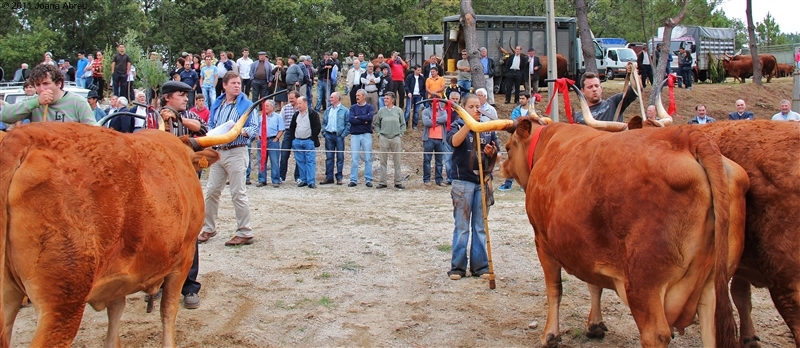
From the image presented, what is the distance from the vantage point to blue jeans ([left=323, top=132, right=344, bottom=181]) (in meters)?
16.6

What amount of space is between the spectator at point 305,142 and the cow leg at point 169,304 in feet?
33.9

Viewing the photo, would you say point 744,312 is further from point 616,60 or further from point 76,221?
point 616,60

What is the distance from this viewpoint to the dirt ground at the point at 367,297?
6.48 m

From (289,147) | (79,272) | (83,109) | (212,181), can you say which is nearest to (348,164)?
(289,147)

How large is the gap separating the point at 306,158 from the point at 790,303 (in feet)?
39.8

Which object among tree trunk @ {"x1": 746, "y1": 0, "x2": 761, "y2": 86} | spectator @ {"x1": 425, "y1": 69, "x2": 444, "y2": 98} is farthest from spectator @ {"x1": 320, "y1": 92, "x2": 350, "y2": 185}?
tree trunk @ {"x1": 746, "y1": 0, "x2": 761, "y2": 86}

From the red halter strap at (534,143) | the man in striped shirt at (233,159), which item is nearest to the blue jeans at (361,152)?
the man in striped shirt at (233,159)

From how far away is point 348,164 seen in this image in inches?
738

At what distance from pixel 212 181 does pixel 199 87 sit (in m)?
12.8

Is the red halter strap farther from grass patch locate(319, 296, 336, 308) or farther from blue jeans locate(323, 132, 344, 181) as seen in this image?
blue jeans locate(323, 132, 344, 181)

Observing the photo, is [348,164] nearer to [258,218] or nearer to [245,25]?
[258,218]

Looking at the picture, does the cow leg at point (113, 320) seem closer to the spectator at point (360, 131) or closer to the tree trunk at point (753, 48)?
the spectator at point (360, 131)

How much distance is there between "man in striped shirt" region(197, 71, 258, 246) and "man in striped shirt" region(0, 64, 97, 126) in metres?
2.71

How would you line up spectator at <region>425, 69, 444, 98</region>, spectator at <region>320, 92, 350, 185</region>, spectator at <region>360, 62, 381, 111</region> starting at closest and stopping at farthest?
spectator at <region>320, 92, 350, 185</region> < spectator at <region>425, 69, 444, 98</region> < spectator at <region>360, 62, 381, 111</region>
